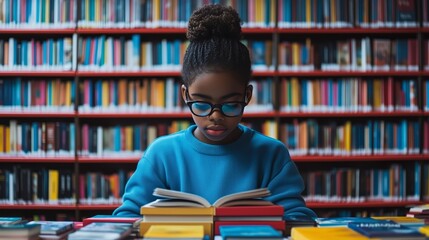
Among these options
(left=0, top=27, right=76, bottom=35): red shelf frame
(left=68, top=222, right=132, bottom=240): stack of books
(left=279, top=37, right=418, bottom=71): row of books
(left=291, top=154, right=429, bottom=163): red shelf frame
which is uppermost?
(left=0, top=27, right=76, bottom=35): red shelf frame

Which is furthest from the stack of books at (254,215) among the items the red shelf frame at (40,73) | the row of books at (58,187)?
the red shelf frame at (40,73)

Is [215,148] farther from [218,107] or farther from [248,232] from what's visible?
[248,232]

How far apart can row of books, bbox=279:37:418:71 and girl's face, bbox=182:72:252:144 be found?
7.65 ft

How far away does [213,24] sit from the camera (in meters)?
Answer: 1.53

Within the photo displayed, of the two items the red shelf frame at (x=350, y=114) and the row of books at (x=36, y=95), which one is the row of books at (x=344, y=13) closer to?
the red shelf frame at (x=350, y=114)

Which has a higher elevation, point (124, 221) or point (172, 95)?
point (172, 95)

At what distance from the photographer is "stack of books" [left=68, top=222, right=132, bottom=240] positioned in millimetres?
1032

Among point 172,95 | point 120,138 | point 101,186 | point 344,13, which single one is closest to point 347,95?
point 344,13

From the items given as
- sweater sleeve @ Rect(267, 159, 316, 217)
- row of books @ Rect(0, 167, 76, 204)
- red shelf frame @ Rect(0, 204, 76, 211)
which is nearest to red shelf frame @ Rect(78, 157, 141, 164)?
row of books @ Rect(0, 167, 76, 204)

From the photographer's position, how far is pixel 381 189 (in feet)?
12.3

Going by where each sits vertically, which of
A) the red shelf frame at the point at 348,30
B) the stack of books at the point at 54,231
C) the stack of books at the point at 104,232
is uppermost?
the red shelf frame at the point at 348,30

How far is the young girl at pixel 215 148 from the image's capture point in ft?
4.64

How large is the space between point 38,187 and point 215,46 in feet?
8.38

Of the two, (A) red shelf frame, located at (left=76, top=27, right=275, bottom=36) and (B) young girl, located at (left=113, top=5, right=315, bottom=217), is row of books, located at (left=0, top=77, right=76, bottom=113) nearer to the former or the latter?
(A) red shelf frame, located at (left=76, top=27, right=275, bottom=36)
